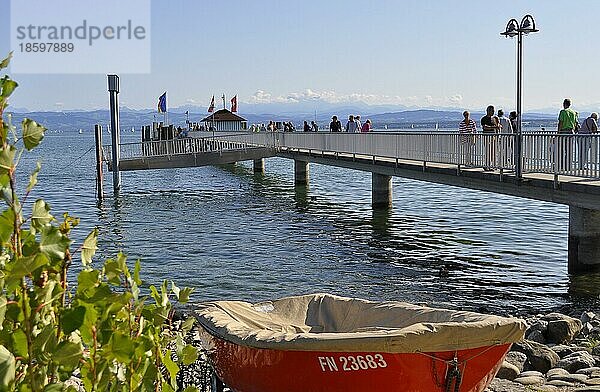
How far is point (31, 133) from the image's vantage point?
6.32ft

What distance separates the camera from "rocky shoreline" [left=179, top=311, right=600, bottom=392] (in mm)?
9266

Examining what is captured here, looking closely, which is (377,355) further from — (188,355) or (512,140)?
(512,140)

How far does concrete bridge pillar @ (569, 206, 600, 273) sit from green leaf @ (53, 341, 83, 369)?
1585cm

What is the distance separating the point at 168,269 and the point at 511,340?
13.7 m

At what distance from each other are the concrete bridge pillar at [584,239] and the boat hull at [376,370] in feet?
31.7

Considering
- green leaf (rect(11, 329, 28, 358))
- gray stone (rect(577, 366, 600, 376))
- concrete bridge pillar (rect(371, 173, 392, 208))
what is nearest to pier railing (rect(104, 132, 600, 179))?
concrete bridge pillar (rect(371, 173, 392, 208))

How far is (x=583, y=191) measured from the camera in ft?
51.3

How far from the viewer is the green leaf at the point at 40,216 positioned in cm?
189

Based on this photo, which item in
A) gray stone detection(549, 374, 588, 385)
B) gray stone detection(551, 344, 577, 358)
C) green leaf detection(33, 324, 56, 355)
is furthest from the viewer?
gray stone detection(551, 344, 577, 358)

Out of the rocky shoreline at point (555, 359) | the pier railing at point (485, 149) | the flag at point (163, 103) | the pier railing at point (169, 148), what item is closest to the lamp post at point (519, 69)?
the pier railing at point (485, 149)

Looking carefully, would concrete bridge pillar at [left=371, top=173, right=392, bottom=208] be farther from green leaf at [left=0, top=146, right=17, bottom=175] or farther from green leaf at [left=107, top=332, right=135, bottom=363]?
green leaf at [left=0, top=146, right=17, bottom=175]

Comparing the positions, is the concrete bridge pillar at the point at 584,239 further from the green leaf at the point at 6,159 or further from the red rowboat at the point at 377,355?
the green leaf at the point at 6,159

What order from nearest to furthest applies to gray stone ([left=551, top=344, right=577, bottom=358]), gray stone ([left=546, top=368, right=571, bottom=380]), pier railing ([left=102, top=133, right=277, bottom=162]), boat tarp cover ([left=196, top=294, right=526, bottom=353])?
boat tarp cover ([left=196, top=294, right=526, bottom=353]) → gray stone ([left=546, top=368, right=571, bottom=380]) → gray stone ([left=551, top=344, right=577, bottom=358]) → pier railing ([left=102, top=133, right=277, bottom=162])

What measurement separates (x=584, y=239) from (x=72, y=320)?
16213mm
